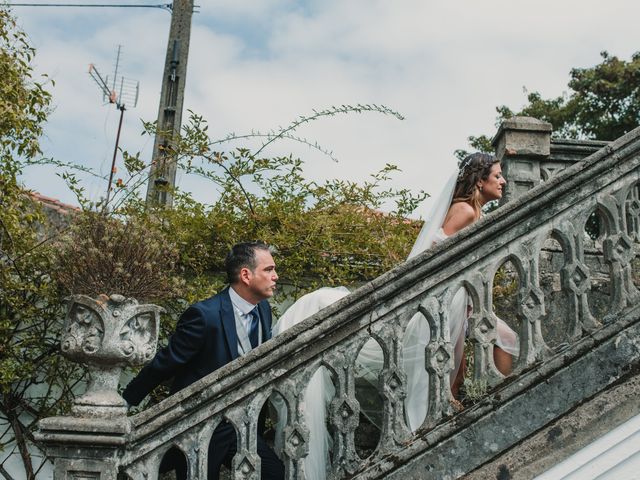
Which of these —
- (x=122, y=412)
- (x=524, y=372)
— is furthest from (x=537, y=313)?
(x=122, y=412)

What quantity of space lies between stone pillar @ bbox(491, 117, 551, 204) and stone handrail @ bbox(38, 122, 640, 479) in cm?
309

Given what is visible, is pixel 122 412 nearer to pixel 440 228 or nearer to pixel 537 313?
pixel 537 313

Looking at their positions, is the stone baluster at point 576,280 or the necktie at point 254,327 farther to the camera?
the necktie at point 254,327

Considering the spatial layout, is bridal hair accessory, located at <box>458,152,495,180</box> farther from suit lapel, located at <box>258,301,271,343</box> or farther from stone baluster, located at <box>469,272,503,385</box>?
stone baluster, located at <box>469,272,503,385</box>

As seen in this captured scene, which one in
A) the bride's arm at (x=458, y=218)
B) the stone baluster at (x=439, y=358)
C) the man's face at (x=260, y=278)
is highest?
the bride's arm at (x=458, y=218)

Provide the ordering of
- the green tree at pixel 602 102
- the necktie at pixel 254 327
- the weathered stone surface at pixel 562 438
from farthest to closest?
1. the green tree at pixel 602 102
2. the necktie at pixel 254 327
3. the weathered stone surface at pixel 562 438

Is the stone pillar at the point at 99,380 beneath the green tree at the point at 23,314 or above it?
beneath

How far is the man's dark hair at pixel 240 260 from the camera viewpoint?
16.3 ft

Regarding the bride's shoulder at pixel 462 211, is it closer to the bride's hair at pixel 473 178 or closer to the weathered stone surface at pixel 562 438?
the bride's hair at pixel 473 178

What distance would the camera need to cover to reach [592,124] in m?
23.7

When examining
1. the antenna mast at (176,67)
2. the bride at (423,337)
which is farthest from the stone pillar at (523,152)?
the antenna mast at (176,67)

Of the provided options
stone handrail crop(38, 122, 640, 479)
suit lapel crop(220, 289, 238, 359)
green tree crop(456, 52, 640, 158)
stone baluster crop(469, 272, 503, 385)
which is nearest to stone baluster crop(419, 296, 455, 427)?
stone handrail crop(38, 122, 640, 479)

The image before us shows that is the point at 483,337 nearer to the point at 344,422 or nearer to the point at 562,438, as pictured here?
the point at 562,438

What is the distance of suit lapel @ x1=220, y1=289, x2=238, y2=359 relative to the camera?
4602 millimetres
